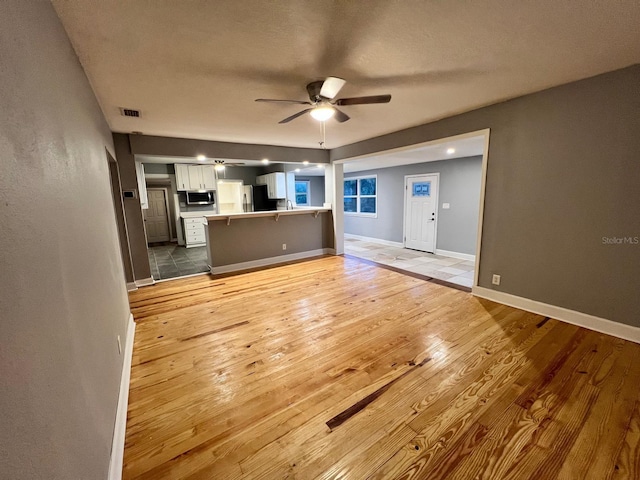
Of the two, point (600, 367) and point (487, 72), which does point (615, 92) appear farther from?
point (600, 367)

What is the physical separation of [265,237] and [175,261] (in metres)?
2.34

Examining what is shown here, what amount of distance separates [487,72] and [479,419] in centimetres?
267

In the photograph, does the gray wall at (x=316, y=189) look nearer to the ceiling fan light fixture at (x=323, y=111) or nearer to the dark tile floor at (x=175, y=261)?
the dark tile floor at (x=175, y=261)

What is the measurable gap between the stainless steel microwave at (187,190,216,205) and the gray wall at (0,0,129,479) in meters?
6.29

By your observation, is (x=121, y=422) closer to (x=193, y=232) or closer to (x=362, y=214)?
(x=193, y=232)

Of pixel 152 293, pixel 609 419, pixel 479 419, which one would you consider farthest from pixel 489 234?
pixel 152 293

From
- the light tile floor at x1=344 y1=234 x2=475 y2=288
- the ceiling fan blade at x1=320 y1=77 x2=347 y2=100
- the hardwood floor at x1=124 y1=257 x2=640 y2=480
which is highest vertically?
the ceiling fan blade at x1=320 y1=77 x2=347 y2=100

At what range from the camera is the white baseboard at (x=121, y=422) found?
132cm

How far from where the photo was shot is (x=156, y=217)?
7980 mm

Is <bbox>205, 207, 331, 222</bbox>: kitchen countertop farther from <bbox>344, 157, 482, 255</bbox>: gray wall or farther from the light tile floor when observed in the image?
<bbox>344, 157, 482, 255</bbox>: gray wall

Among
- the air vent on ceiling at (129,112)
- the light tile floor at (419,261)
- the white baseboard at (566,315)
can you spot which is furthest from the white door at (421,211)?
the air vent on ceiling at (129,112)

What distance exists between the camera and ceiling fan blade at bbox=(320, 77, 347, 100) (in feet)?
6.72

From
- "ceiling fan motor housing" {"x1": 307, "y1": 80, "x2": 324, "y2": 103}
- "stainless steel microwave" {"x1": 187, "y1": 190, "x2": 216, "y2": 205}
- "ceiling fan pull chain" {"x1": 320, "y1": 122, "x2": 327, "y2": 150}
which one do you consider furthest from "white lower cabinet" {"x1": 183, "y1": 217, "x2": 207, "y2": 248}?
"ceiling fan motor housing" {"x1": 307, "y1": 80, "x2": 324, "y2": 103}

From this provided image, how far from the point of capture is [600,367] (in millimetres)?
2088
